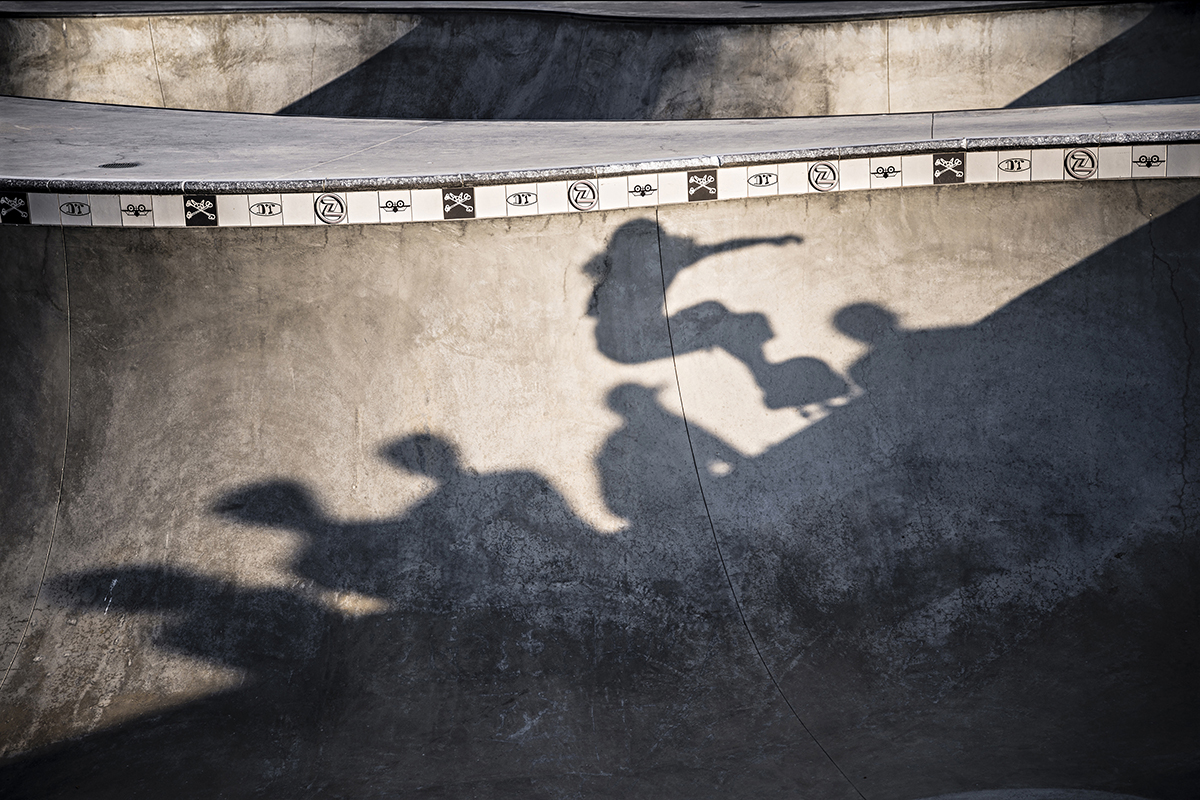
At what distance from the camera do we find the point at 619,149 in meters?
5.54

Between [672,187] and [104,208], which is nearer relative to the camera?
[104,208]

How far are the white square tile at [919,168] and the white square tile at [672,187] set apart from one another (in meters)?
1.27

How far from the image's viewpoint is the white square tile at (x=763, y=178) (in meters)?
4.70

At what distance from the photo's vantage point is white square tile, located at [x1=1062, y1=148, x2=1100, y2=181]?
4.56 m

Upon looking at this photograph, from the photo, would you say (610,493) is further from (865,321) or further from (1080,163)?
(1080,163)

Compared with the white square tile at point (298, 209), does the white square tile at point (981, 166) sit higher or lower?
higher

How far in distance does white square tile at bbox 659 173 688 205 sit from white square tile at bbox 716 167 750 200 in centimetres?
20

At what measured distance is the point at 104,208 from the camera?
445 cm

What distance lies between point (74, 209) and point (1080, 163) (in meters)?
5.64

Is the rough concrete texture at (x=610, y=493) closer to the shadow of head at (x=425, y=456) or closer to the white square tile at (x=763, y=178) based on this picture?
the shadow of head at (x=425, y=456)

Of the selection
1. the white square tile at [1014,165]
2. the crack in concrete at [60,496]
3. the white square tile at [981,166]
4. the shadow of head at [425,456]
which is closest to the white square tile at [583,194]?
the shadow of head at [425,456]

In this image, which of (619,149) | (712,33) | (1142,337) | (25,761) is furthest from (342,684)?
(712,33)

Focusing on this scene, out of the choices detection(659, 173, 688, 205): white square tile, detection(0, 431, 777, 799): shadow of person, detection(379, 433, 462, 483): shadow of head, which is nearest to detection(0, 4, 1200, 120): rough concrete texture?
detection(659, 173, 688, 205): white square tile

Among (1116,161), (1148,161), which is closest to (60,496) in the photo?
(1116,161)
